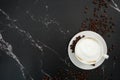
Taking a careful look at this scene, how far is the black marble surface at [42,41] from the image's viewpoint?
979mm

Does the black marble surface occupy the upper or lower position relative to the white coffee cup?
upper

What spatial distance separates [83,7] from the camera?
1.01m

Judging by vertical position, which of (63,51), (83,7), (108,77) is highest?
(83,7)

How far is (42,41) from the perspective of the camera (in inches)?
38.8

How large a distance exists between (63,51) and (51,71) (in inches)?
2.9

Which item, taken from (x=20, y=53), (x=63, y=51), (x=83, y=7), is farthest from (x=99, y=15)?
(x=20, y=53)

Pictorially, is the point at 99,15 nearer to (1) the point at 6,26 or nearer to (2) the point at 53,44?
(2) the point at 53,44

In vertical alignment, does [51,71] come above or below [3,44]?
below

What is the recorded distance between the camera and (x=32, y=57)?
981 mm

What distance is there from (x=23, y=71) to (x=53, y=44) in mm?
127

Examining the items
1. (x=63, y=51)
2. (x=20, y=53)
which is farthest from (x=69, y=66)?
(x=20, y=53)

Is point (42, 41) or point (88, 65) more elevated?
point (42, 41)

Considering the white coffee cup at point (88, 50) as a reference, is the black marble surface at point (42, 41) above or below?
above

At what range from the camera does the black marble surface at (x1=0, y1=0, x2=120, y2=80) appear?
3.21 feet
